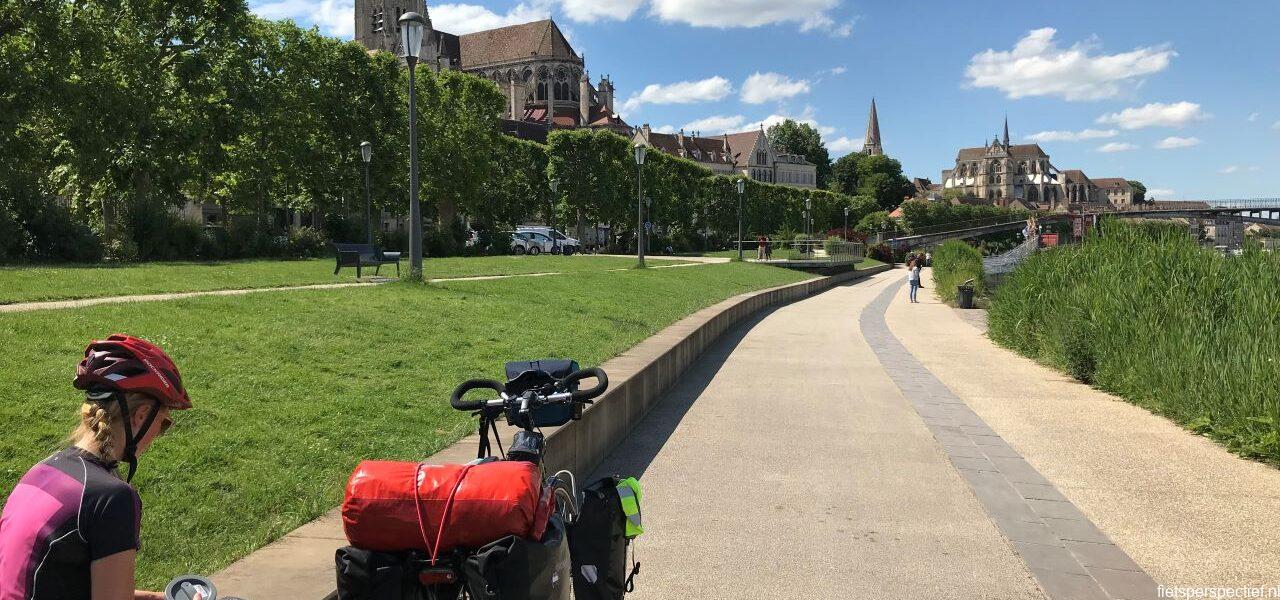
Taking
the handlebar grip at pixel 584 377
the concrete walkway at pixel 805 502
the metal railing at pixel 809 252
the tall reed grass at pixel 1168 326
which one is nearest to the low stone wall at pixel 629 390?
the concrete walkway at pixel 805 502

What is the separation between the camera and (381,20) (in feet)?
382

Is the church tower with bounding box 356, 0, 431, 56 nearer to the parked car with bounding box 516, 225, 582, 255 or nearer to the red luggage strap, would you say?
the parked car with bounding box 516, 225, 582, 255

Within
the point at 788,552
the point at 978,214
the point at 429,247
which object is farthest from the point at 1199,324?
the point at 978,214

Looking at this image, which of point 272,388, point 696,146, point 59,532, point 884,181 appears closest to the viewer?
point 59,532

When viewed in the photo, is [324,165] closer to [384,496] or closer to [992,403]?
[992,403]

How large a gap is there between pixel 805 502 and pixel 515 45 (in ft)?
462

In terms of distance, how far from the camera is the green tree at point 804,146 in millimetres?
169000

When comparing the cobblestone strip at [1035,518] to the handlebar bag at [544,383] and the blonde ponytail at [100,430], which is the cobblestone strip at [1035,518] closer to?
the handlebar bag at [544,383]

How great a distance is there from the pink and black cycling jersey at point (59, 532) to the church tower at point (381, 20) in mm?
115859

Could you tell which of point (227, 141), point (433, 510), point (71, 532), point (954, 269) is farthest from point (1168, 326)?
point (227, 141)

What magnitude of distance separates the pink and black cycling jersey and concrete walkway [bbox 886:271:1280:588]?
4.78 meters

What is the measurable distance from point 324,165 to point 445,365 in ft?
126

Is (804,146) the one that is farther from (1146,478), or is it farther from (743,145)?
(1146,478)

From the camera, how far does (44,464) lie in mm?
2146
